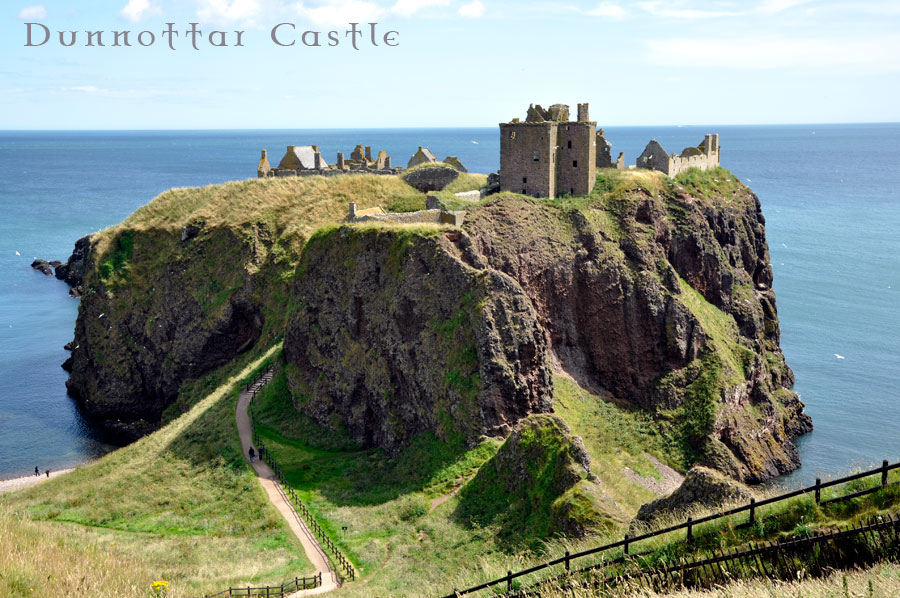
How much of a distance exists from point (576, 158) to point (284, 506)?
35.6 meters

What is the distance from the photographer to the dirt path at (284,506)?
118ft

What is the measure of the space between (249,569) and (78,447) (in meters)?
39.9

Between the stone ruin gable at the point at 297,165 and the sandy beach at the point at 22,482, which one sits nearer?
the sandy beach at the point at 22,482

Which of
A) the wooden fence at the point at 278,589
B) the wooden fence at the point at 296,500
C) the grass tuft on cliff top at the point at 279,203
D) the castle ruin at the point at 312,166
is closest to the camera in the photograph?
the wooden fence at the point at 278,589

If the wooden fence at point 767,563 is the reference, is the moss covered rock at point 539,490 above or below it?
below

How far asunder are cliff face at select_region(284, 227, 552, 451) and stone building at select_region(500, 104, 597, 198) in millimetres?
12785

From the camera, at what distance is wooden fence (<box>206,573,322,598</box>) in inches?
1233

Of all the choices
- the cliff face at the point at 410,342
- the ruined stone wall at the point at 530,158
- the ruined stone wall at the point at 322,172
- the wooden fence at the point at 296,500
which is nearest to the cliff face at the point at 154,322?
the wooden fence at the point at 296,500

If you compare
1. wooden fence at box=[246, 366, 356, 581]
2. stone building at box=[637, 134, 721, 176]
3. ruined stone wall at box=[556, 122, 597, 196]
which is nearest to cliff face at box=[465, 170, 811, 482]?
ruined stone wall at box=[556, 122, 597, 196]

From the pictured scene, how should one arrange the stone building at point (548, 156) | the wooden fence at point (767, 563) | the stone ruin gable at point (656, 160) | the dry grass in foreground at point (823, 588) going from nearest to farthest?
the dry grass in foreground at point (823, 588) < the wooden fence at point (767, 563) < the stone building at point (548, 156) < the stone ruin gable at point (656, 160)

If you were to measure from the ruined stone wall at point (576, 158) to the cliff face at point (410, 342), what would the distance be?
15218 mm

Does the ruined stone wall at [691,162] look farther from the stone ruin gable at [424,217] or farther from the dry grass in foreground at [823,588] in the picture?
the dry grass in foreground at [823,588]

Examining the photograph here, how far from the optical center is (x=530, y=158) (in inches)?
2532

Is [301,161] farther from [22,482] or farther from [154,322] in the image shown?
[22,482]
